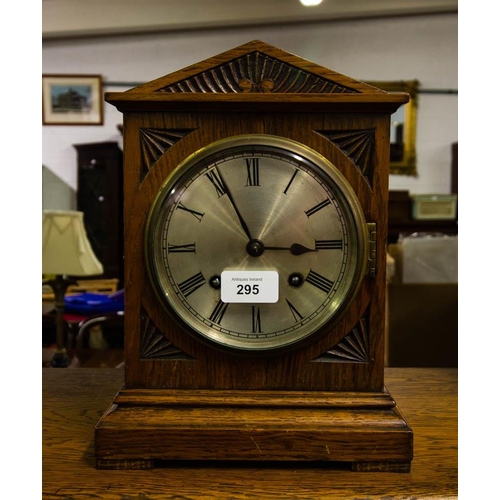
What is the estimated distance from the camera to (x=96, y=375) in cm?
106

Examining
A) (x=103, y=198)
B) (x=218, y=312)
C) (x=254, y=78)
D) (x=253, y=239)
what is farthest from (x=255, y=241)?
(x=103, y=198)

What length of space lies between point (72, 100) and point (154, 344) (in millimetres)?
4955

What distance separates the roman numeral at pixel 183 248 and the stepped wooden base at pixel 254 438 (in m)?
0.21

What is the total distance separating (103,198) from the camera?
4.95m

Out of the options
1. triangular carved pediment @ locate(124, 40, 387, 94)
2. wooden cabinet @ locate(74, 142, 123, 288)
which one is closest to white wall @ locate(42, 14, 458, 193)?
wooden cabinet @ locate(74, 142, 123, 288)

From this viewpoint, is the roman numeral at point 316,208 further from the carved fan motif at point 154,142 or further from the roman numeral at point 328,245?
the carved fan motif at point 154,142

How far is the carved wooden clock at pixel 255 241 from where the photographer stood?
2.30 ft

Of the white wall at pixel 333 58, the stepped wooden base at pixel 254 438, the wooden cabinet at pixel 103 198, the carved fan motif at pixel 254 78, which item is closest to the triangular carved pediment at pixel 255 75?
the carved fan motif at pixel 254 78

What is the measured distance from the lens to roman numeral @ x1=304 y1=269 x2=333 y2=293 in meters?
0.71

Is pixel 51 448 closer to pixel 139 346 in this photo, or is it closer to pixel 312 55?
pixel 139 346

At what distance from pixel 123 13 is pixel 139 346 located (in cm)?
459
